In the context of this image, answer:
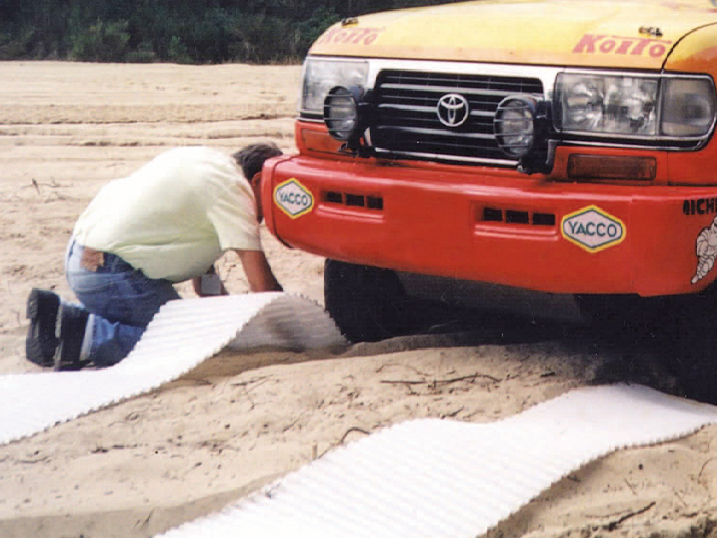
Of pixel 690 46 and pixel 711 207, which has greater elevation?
pixel 690 46

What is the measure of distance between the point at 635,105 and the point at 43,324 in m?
2.53

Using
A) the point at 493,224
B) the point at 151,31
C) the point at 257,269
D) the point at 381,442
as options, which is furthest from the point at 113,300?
the point at 151,31

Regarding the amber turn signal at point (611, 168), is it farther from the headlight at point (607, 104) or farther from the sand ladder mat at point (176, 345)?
the sand ladder mat at point (176, 345)

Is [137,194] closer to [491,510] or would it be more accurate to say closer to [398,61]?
[398,61]

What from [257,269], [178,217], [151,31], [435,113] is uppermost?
[435,113]

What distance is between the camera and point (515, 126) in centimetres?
345

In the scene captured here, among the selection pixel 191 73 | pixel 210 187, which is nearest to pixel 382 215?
pixel 210 187

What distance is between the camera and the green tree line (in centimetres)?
2250

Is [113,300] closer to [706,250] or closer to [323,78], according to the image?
[323,78]

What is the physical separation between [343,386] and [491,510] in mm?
1003

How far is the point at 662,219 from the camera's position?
318cm

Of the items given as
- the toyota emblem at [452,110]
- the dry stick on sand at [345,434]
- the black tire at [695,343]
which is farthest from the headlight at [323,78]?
the black tire at [695,343]

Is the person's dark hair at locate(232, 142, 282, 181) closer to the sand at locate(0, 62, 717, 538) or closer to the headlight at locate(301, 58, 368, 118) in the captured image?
the headlight at locate(301, 58, 368, 118)

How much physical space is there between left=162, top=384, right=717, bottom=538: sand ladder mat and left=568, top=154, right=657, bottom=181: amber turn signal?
2.63 feet
